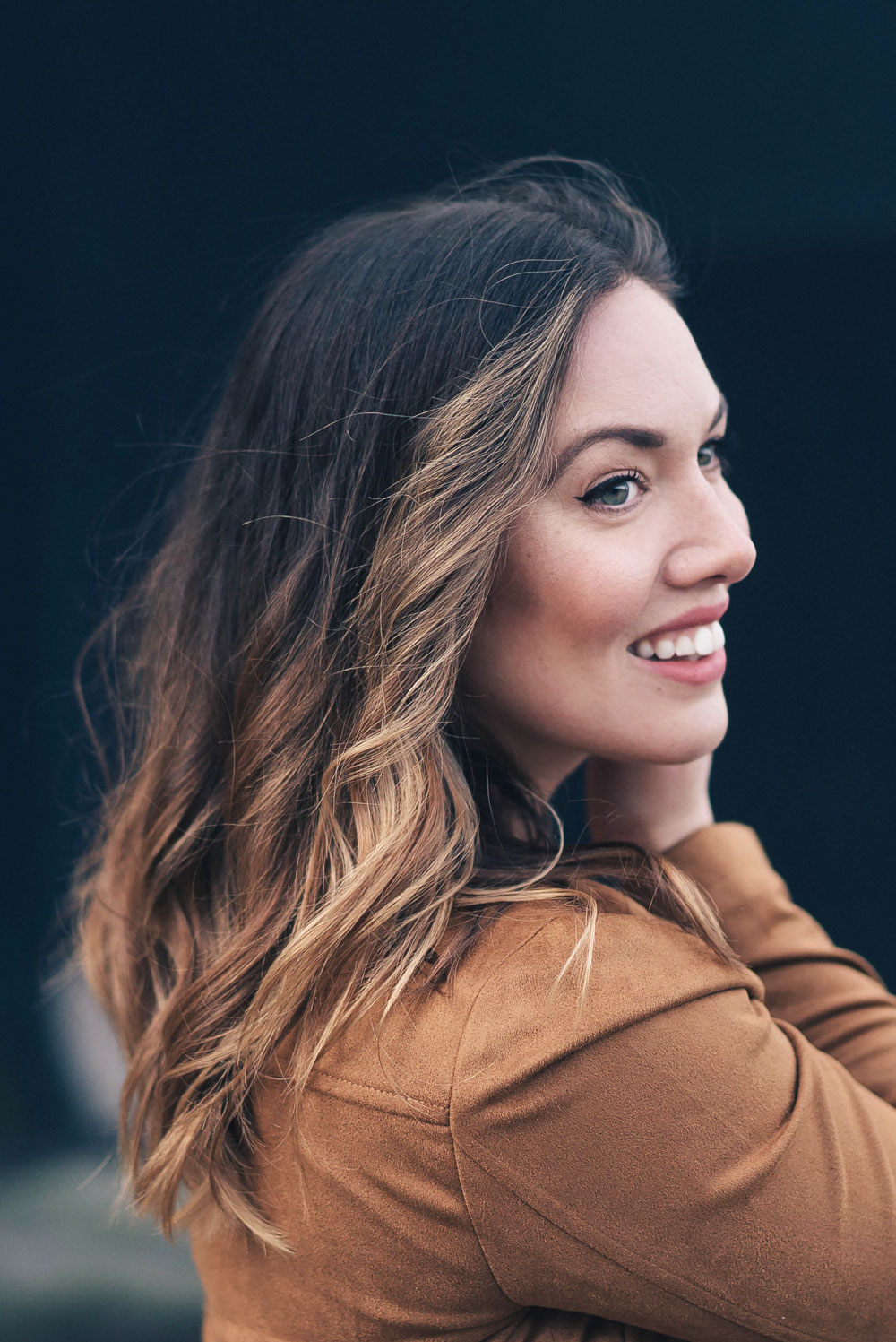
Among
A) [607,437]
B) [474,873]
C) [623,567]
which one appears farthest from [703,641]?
[474,873]

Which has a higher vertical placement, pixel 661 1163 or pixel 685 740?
pixel 685 740

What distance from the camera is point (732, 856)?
1532 millimetres

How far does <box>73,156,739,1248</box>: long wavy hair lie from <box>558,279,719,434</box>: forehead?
0.03 m

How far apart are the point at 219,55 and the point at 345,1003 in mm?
2007

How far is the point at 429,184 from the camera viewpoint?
2324mm

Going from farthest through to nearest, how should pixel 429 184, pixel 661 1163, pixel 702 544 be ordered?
pixel 429 184, pixel 702 544, pixel 661 1163

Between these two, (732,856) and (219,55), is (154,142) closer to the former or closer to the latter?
(219,55)

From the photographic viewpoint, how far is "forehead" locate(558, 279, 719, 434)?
1.29 meters

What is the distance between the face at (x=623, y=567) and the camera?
4.22ft

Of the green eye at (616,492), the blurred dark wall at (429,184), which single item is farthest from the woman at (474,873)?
the blurred dark wall at (429,184)

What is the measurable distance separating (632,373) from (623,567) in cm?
23

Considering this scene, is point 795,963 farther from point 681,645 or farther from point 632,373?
point 632,373

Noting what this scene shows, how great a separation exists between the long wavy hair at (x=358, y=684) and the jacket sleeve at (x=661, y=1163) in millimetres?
112

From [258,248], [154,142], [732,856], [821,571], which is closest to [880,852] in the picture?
[821,571]
